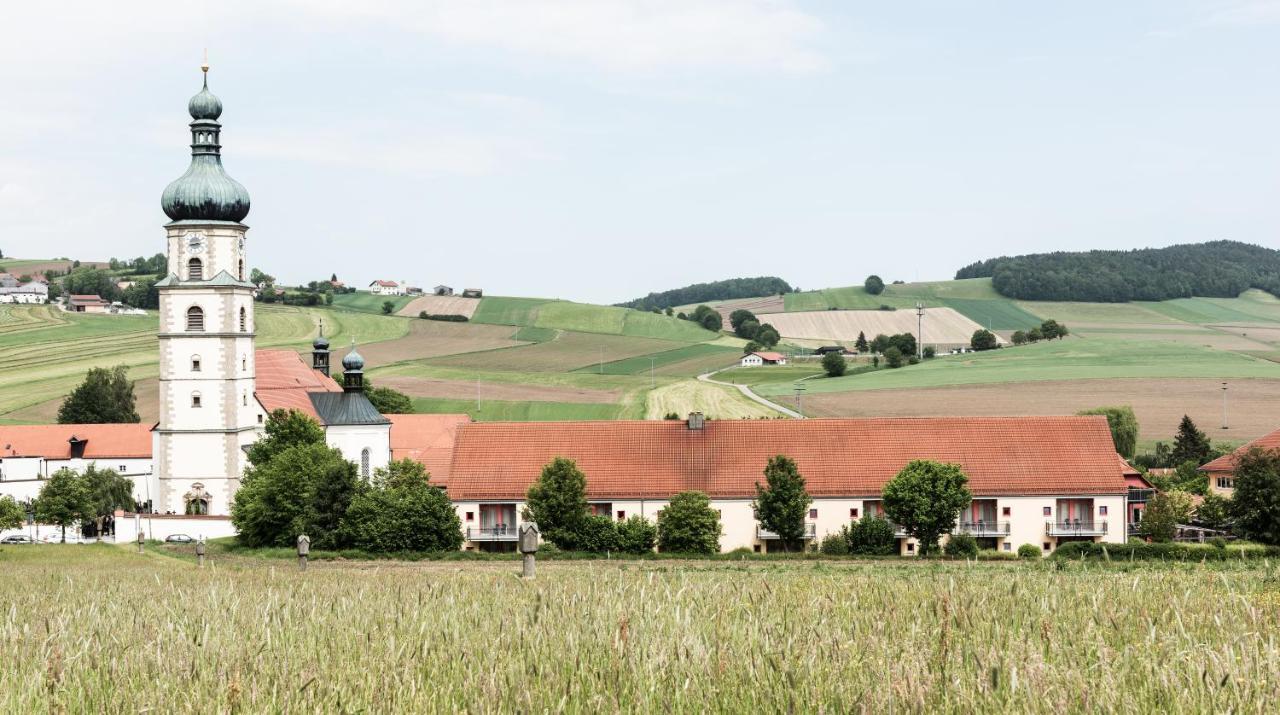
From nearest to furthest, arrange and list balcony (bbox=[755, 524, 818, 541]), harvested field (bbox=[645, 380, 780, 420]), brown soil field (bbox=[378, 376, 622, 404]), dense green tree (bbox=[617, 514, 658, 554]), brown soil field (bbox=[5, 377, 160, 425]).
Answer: dense green tree (bbox=[617, 514, 658, 554]) → balcony (bbox=[755, 524, 818, 541]) → harvested field (bbox=[645, 380, 780, 420]) → brown soil field (bbox=[5, 377, 160, 425]) → brown soil field (bbox=[378, 376, 622, 404])

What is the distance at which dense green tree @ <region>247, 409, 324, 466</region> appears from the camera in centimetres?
6562

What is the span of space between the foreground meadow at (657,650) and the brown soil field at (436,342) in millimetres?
113576

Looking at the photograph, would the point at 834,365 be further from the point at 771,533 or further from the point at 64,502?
the point at 64,502

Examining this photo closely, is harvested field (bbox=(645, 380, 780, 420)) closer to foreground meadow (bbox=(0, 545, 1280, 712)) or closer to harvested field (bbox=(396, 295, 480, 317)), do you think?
harvested field (bbox=(396, 295, 480, 317))

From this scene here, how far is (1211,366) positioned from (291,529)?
89.1 metres

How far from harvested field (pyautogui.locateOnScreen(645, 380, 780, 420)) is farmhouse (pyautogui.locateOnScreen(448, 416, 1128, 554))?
3414 centimetres

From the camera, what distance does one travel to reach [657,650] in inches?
413

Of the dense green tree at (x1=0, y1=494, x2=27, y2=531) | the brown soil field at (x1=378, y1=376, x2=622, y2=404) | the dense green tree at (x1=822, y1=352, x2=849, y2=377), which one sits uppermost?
the dense green tree at (x1=822, y1=352, x2=849, y2=377)

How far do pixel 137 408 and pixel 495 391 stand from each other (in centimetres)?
2801

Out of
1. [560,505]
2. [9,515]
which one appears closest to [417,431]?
[9,515]

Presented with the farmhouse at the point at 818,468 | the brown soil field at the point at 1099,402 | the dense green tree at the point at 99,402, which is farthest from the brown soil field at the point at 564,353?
the farmhouse at the point at 818,468

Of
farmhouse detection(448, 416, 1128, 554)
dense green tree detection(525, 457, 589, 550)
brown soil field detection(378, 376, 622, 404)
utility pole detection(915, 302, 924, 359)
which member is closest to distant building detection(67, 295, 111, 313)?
brown soil field detection(378, 376, 622, 404)

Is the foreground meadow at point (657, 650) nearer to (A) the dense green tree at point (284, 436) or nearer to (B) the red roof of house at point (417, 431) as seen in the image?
(A) the dense green tree at point (284, 436)

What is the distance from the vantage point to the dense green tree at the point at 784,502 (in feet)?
177
